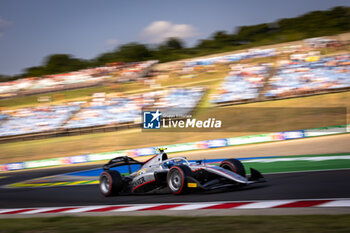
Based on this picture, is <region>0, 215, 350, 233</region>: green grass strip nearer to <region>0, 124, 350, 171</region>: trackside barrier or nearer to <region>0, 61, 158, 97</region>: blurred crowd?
<region>0, 124, 350, 171</region>: trackside barrier

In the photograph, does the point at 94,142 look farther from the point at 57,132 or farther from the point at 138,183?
the point at 138,183

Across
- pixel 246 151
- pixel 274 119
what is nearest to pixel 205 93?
pixel 274 119

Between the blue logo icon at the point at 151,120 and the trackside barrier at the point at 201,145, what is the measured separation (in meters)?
5.73

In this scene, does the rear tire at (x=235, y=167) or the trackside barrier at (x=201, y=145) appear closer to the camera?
the rear tire at (x=235, y=167)

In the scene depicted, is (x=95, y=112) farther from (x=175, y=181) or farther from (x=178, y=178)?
(x=178, y=178)

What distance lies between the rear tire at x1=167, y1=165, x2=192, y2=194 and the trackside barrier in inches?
572

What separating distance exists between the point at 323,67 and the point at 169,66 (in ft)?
57.5

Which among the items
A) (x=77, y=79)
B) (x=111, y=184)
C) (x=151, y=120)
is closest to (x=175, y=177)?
(x=111, y=184)

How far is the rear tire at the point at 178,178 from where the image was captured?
7754 millimetres

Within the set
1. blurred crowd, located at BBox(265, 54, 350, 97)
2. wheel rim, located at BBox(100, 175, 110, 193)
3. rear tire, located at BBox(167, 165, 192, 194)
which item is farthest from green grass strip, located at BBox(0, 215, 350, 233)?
blurred crowd, located at BBox(265, 54, 350, 97)

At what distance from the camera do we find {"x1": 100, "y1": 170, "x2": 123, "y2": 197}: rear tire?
30.8 feet

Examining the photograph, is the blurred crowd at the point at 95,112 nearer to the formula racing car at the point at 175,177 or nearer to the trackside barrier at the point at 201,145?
the trackside barrier at the point at 201,145

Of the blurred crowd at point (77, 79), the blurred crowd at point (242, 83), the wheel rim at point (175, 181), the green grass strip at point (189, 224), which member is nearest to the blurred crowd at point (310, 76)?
the blurred crowd at point (242, 83)

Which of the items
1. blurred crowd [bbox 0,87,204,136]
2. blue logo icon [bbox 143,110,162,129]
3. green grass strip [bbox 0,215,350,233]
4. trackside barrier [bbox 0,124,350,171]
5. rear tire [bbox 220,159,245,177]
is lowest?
trackside barrier [bbox 0,124,350,171]
